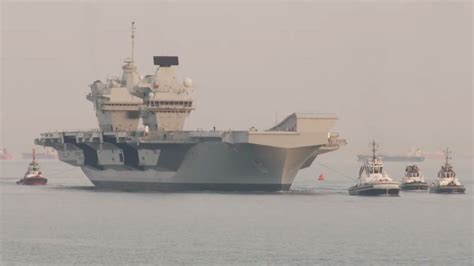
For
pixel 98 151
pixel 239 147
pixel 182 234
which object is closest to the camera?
pixel 182 234

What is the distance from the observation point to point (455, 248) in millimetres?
55969

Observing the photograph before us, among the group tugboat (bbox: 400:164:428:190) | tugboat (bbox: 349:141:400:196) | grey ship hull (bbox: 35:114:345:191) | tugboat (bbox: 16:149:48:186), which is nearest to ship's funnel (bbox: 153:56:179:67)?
grey ship hull (bbox: 35:114:345:191)

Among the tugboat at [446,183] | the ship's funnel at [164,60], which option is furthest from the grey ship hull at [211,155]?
the tugboat at [446,183]

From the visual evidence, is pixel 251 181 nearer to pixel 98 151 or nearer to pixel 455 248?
pixel 98 151

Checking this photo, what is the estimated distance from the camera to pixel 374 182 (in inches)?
3588

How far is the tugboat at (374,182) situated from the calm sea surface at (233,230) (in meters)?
1.95

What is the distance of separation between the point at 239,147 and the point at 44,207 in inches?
574

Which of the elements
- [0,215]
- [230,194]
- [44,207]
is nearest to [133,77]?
[230,194]

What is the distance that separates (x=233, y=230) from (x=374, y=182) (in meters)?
30.8

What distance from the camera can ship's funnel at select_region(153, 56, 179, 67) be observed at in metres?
99.2

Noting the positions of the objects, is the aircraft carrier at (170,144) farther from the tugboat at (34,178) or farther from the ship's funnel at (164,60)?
the tugboat at (34,178)

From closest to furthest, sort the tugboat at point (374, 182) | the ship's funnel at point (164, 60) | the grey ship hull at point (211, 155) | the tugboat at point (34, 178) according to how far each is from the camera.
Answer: the grey ship hull at point (211, 155)
the tugboat at point (374, 182)
the ship's funnel at point (164, 60)
the tugboat at point (34, 178)

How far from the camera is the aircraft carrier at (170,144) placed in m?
84.1

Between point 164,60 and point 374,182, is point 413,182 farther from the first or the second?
point 164,60
